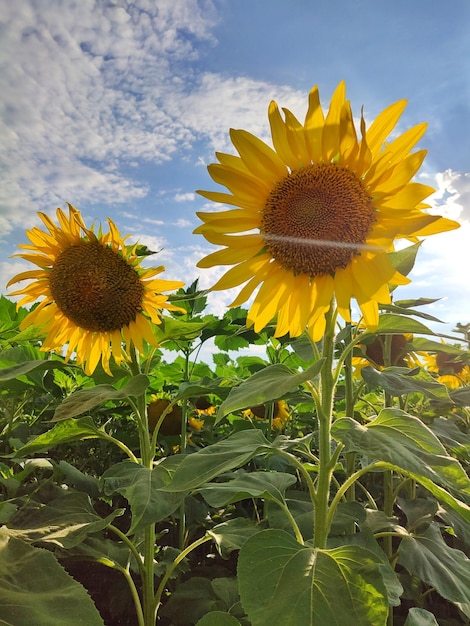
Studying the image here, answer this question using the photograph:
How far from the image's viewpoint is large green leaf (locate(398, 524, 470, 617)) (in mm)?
1394

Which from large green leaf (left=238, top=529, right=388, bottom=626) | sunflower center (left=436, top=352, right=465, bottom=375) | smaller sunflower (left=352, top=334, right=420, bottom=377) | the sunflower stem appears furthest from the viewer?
sunflower center (left=436, top=352, right=465, bottom=375)

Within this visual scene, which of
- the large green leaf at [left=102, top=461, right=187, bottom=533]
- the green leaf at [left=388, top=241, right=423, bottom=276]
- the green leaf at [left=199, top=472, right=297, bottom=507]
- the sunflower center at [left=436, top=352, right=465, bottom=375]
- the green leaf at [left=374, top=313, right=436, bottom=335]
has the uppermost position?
the green leaf at [left=388, top=241, right=423, bottom=276]

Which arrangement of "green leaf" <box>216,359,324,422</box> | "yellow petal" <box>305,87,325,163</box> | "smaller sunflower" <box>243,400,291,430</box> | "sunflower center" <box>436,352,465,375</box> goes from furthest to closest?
"sunflower center" <box>436,352,465,375</box>, "smaller sunflower" <box>243,400,291,430</box>, "yellow petal" <box>305,87,325,163</box>, "green leaf" <box>216,359,324,422</box>

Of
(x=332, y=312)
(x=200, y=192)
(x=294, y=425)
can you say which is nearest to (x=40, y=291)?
(x=200, y=192)

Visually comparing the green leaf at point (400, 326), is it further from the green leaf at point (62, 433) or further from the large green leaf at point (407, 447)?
the green leaf at point (62, 433)

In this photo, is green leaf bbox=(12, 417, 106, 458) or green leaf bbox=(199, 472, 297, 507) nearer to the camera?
green leaf bbox=(199, 472, 297, 507)

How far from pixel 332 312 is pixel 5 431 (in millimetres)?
1828

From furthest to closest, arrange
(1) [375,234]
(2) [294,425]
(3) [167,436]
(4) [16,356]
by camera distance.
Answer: (2) [294,425] < (3) [167,436] < (4) [16,356] < (1) [375,234]

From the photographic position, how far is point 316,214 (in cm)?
146

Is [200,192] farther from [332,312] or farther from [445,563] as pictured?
[445,563]

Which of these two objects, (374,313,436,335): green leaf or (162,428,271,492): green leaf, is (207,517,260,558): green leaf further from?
(374,313,436,335): green leaf

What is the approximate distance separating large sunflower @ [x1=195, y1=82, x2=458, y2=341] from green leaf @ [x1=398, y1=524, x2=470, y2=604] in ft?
2.14

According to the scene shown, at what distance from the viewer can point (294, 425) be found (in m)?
3.70

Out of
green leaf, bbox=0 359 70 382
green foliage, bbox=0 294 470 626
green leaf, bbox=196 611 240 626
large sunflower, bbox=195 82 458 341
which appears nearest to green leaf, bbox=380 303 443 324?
green foliage, bbox=0 294 470 626
